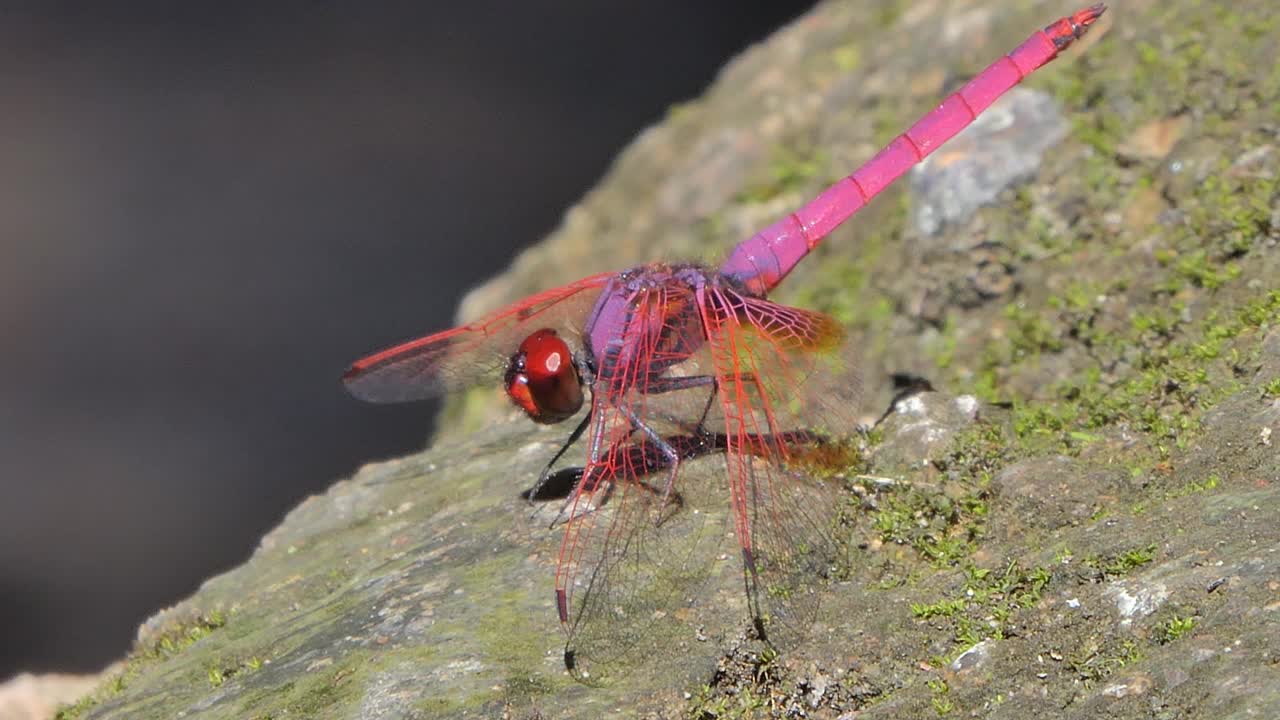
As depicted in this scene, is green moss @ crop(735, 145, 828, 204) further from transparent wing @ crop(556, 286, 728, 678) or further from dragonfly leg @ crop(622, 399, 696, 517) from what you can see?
dragonfly leg @ crop(622, 399, 696, 517)

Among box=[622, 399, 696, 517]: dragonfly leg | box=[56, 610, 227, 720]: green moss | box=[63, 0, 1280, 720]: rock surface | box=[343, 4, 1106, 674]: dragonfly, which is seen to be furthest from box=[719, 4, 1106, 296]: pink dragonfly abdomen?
box=[56, 610, 227, 720]: green moss

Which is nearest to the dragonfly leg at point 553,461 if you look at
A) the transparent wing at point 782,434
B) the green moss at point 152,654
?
the transparent wing at point 782,434

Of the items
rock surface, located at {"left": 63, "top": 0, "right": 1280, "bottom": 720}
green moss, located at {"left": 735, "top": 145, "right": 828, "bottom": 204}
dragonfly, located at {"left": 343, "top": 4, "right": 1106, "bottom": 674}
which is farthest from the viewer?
green moss, located at {"left": 735, "top": 145, "right": 828, "bottom": 204}

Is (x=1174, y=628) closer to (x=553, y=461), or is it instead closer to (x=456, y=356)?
(x=553, y=461)

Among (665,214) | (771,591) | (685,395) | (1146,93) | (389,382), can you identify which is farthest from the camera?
(665,214)

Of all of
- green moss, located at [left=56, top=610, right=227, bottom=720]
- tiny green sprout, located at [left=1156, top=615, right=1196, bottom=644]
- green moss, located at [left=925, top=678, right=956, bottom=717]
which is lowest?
tiny green sprout, located at [left=1156, top=615, right=1196, bottom=644]

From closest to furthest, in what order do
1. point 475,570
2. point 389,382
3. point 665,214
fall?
point 475,570 → point 389,382 → point 665,214

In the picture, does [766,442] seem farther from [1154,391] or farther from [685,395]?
[1154,391]

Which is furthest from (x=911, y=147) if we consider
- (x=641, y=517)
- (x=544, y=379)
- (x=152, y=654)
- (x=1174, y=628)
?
(x=152, y=654)

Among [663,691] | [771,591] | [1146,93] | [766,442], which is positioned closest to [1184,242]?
[1146,93]
